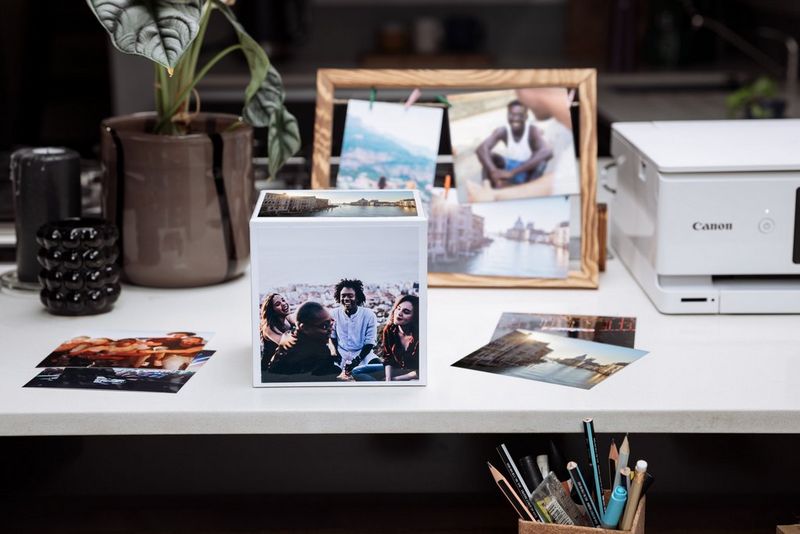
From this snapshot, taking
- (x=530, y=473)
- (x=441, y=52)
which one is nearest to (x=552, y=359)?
(x=530, y=473)

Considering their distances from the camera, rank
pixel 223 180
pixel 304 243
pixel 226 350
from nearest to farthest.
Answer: pixel 304 243, pixel 226 350, pixel 223 180

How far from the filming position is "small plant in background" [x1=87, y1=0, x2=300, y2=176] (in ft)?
4.00

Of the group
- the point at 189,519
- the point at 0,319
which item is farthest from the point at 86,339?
the point at 189,519

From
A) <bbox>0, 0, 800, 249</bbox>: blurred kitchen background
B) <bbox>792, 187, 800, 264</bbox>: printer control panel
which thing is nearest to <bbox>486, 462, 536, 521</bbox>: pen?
<bbox>792, 187, 800, 264</bbox>: printer control panel

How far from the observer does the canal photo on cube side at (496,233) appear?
1.54m

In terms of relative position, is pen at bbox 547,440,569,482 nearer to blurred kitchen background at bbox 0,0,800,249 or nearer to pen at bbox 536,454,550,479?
pen at bbox 536,454,550,479

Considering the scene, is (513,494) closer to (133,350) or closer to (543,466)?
(543,466)

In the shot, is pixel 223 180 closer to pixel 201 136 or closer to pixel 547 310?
pixel 201 136

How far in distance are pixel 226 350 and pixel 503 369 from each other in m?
0.34

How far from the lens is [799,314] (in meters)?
1.42

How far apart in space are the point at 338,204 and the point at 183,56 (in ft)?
1.35

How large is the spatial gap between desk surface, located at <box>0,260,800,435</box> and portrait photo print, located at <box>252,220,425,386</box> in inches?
0.9

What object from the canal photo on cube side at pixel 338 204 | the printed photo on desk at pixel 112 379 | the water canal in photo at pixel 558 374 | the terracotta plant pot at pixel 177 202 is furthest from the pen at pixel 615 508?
the terracotta plant pot at pixel 177 202

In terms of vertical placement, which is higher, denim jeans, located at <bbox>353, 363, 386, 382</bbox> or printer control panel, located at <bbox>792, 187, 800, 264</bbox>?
printer control panel, located at <bbox>792, 187, 800, 264</bbox>
